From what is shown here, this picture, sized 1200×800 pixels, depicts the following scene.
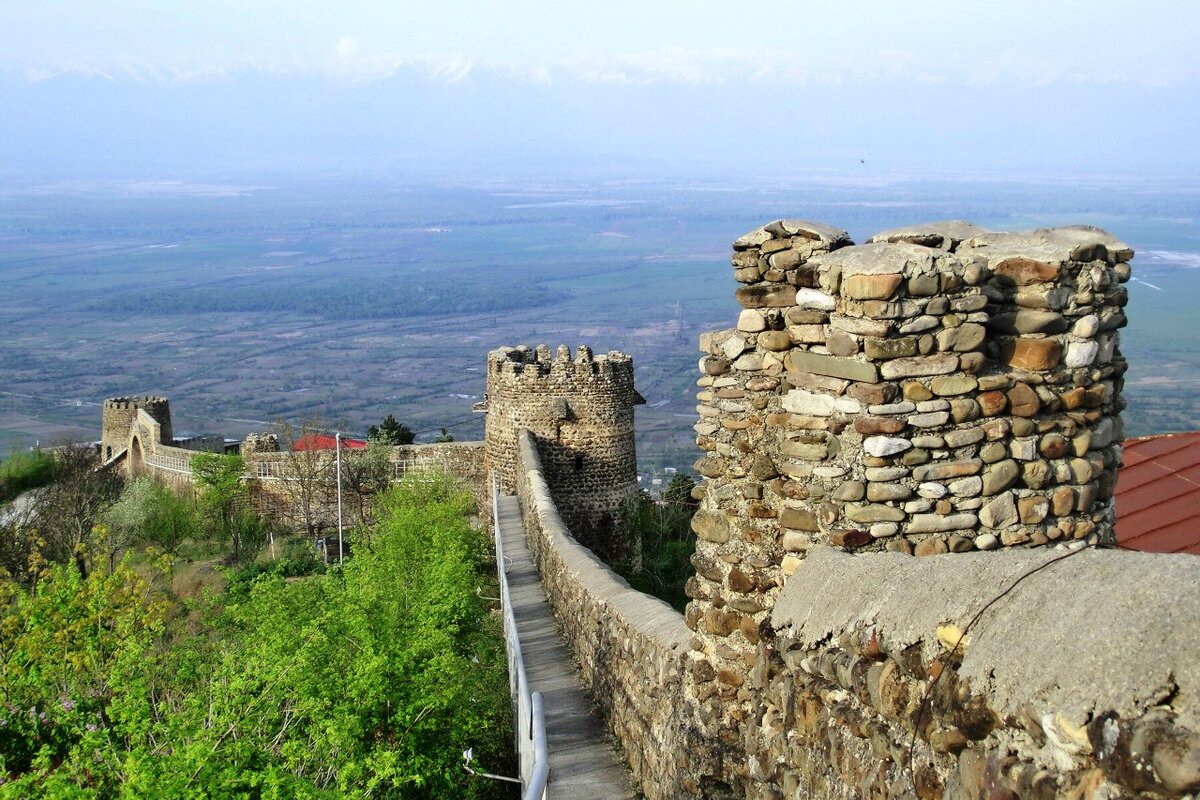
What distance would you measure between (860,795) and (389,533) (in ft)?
56.7

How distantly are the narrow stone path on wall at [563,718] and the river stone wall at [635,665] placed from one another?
0.13m

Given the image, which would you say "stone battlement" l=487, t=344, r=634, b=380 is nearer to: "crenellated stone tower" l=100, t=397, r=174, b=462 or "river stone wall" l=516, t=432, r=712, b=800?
"river stone wall" l=516, t=432, r=712, b=800

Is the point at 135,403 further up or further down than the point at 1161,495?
further down

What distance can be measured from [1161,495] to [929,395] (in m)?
5.64

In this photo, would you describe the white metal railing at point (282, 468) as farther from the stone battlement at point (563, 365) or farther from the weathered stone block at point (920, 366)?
the weathered stone block at point (920, 366)

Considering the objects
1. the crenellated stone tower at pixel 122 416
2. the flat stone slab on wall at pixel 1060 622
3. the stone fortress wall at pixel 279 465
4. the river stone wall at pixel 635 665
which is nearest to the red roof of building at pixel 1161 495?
the river stone wall at pixel 635 665

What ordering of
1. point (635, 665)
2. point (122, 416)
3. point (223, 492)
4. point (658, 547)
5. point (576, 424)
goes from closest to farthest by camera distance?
point (635, 665)
point (576, 424)
point (658, 547)
point (223, 492)
point (122, 416)

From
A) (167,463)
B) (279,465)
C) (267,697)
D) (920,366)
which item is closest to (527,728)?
(267,697)

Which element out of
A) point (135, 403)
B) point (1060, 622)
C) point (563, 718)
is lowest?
point (135, 403)

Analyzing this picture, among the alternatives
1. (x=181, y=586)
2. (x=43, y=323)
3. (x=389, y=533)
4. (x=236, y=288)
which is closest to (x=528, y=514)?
(x=389, y=533)

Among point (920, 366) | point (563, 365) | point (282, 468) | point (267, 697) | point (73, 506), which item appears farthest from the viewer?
point (73, 506)

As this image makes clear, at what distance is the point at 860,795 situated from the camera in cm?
406

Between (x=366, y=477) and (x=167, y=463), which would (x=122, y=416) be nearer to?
(x=167, y=463)

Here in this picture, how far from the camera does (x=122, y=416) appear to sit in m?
40.7
